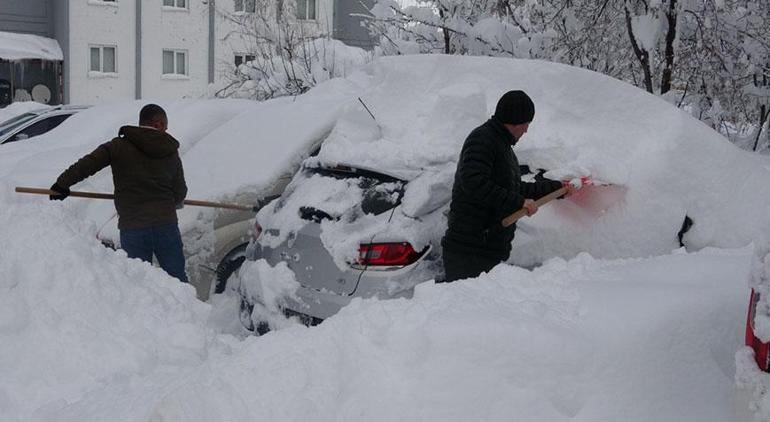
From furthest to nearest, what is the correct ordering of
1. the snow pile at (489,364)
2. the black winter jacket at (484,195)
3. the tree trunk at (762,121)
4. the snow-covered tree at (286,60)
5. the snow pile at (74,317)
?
the snow-covered tree at (286,60), the tree trunk at (762,121), the black winter jacket at (484,195), the snow pile at (74,317), the snow pile at (489,364)

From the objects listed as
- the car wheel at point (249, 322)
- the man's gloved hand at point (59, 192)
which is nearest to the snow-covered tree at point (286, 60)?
the man's gloved hand at point (59, 192)

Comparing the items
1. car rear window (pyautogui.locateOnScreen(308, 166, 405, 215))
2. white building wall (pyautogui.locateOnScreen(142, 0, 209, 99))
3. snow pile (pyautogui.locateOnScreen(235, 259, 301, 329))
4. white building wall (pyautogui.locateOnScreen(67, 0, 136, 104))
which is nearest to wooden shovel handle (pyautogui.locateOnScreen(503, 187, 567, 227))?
car rear window (pyautogui.locateOnScreen(308, 166, 405, 215))

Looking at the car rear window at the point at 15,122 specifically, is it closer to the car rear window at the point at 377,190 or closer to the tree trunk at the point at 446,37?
the tree trunk at the point at 446,37

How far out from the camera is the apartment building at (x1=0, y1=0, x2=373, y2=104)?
25453 mm

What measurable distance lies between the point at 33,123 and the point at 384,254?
930 centimetres

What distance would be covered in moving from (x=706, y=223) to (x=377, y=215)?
2.02 metres

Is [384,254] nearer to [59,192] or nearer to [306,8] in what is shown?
[59,192]

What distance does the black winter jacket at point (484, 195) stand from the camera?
14.5 feet

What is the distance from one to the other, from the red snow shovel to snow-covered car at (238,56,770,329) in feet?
0.16

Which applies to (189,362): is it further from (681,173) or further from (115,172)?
(681,173)

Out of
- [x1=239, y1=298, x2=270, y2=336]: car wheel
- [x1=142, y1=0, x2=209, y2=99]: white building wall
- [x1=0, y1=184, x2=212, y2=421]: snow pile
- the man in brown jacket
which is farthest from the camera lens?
[x1=142, y1=0, x2=209, y2=99]: white building wall

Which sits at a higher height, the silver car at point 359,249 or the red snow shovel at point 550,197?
the red snow shovel at point 550,197

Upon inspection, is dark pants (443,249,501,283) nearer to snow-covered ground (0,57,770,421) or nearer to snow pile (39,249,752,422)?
snow-covered ground (0,57,770,421)

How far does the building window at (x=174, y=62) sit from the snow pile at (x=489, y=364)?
25.6m
